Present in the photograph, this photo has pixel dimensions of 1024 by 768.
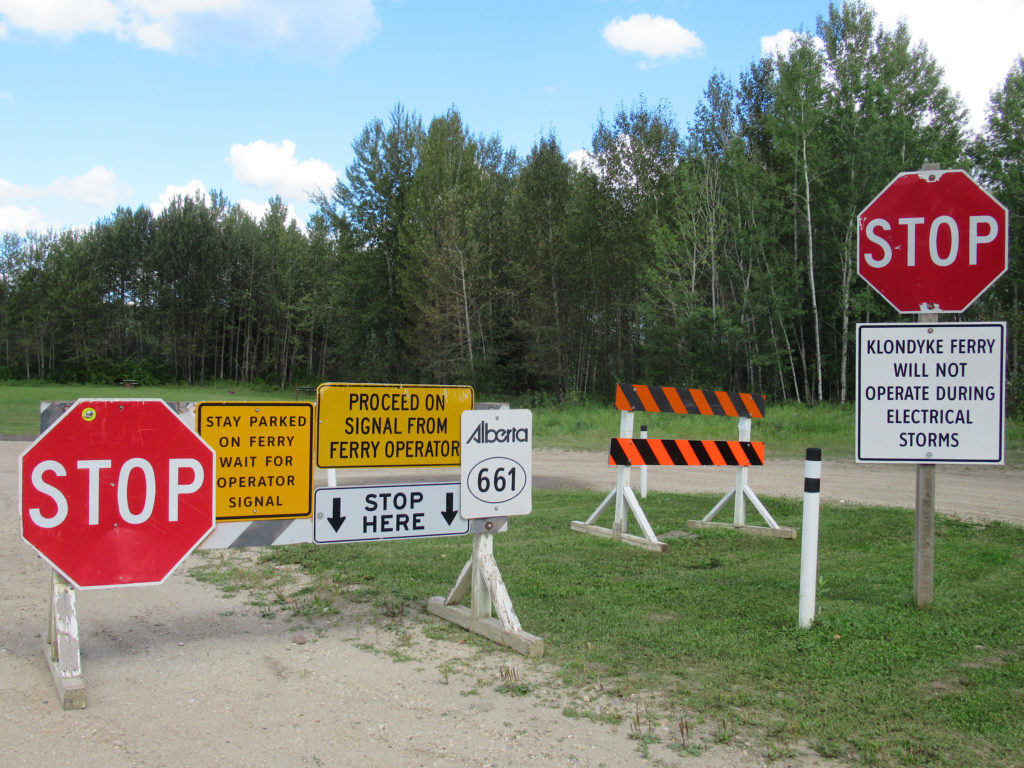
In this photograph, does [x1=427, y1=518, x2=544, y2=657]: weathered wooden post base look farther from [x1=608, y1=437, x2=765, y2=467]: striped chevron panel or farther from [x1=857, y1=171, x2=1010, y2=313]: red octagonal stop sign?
[x1=857, y1=171, x2=1010, y2=313]: red octagonal stop sign

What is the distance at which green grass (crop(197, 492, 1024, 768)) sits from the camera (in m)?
3.86

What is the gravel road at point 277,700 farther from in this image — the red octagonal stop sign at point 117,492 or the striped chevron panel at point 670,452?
the striped chevron panel at point 670,452

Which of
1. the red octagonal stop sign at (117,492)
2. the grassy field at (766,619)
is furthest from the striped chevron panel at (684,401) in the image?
the red octagonal stop sign at (117,492)

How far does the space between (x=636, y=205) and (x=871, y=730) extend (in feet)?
121

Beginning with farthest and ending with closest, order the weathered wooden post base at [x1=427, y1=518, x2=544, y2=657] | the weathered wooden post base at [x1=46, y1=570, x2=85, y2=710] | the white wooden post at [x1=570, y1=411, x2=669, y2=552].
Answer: the white wooden post at [x1=570, y1=411, x2=669, y2=552] < the weathered wooden post base at [x1=427, y1=518, x2=544, y2=657] < the weathered wooden post base at [x1=46, y1=570, x2=85, y2=710]

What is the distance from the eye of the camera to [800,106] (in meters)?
31.5

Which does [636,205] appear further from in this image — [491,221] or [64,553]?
[64,553]

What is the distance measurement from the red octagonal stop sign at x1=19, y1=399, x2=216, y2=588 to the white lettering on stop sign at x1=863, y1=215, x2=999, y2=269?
4676 millimetres

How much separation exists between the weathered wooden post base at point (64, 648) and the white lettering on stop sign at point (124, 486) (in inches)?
17.9

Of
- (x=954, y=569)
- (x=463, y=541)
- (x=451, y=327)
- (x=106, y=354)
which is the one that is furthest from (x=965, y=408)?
(x=106, y=354)

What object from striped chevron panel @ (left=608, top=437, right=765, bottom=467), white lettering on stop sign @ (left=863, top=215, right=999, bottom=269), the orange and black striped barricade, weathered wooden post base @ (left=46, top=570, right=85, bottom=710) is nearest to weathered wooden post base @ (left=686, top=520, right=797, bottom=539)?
the orange and black striped barricade

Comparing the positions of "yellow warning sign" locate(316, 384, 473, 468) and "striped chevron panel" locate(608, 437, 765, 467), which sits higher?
"yellow warning sign" locate(316, 384, 473, 468)

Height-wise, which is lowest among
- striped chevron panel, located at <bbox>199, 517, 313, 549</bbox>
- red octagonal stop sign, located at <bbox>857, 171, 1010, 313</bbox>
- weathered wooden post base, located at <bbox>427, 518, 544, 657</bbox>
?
weathered wooden post base, located at <bbox>427, 518, 544, 657</bbox>

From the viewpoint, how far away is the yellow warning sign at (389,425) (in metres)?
5.62
